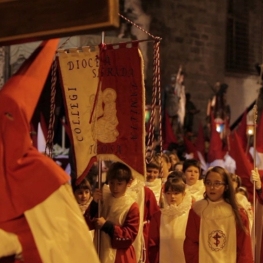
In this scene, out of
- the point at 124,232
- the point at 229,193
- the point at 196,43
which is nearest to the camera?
the point at 229,193

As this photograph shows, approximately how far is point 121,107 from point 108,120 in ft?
0.47

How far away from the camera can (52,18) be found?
8.29ft

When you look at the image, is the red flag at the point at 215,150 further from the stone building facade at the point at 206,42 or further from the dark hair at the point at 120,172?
the dark hair at the point at 120,172

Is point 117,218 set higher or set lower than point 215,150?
higher

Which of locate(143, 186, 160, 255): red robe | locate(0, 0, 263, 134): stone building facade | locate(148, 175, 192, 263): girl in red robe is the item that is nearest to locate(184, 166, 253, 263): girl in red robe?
locate(148, 175, 192, 263): girl in red robe

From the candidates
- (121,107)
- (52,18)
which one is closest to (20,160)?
(52,18)

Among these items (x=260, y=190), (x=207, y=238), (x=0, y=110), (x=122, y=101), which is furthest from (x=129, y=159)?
(x=0, y=110)

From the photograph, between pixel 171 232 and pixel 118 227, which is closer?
pixel 118 227

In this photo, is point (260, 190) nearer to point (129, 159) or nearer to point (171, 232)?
point (171, 232)

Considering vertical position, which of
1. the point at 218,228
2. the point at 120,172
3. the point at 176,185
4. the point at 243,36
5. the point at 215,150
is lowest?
the point at 215,150

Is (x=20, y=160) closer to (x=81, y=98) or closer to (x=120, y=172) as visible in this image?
(x=81, y=98)

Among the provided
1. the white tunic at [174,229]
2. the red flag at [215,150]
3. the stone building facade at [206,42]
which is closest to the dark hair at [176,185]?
the white tunic at [174,229]

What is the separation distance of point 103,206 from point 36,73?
3372 mm

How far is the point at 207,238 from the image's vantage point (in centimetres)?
569
